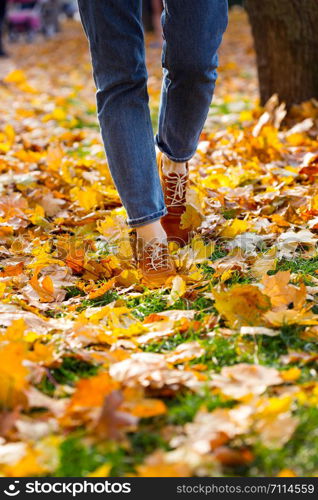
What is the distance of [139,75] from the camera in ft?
6.54

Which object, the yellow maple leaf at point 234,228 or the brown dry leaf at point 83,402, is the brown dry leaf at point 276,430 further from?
the yellow maple leaf at point 234,228

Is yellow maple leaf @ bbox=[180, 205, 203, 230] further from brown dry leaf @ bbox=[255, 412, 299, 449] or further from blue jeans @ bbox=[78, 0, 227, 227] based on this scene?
brown dry leaf @ bbox=[255, 412, 299, 449]

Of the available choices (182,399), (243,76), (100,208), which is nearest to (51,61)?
(243,76)

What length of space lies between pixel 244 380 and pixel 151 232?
0.79m

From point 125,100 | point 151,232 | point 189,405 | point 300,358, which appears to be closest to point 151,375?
point 189,405

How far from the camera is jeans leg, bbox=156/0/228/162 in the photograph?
1.96 m

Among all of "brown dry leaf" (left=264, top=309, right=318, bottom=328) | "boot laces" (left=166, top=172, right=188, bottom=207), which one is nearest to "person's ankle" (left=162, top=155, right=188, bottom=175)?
"boot laces" (left=166, top=172, right=188, bottom=207)

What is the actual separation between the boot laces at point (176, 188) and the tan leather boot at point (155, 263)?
33cm

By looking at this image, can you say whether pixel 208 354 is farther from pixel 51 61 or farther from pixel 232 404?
pixel 51 61

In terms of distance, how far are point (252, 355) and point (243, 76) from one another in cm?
648

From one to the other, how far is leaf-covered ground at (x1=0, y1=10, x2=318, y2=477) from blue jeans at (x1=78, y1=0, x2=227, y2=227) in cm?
33

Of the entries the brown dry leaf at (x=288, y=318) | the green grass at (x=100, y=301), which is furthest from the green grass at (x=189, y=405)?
the green grass at (x=100, y=301)

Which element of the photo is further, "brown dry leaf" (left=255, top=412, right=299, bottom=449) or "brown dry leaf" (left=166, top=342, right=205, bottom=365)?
"brown dry leaf" (left=166, top=342, right=205, bottom=365)

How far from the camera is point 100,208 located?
9.84ft
